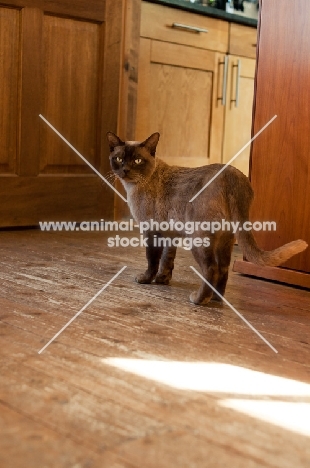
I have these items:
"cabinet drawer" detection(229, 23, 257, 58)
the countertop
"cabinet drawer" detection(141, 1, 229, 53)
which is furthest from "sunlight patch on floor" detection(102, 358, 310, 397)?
"cabinet drawer" detection(229, 23, 257, 58)

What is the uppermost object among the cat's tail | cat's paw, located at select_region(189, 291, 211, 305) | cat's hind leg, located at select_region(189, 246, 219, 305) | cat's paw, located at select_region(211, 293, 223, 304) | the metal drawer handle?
the metal drawer handle

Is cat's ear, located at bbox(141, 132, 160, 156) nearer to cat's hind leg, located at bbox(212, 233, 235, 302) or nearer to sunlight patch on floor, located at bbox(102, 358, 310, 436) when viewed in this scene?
cat's hind leg, located at bbox(212, 233, 235, 302)

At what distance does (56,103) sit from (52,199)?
456 millimetres

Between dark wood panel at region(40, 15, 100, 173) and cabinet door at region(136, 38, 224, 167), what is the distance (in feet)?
0.89

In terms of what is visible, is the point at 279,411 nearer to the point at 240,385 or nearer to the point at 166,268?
the point at 240,385

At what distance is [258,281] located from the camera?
222 cm

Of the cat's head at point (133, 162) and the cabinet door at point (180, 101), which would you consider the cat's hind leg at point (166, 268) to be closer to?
the cat's head at point (133, 162)

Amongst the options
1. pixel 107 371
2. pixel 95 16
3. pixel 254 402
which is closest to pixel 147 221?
pixel 107 371

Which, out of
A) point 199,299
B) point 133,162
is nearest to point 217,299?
point 199,299

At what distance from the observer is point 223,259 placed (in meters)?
1.89

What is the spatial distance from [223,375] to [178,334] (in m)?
0.28

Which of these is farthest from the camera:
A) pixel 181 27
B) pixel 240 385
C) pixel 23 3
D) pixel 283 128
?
pixel 181 27

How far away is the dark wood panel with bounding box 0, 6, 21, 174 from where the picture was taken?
285 cm

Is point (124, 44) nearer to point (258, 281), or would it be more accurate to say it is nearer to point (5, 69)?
point (5, 69)
